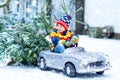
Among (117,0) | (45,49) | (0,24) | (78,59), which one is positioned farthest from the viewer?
(117,0)

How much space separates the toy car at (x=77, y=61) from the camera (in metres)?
7.63

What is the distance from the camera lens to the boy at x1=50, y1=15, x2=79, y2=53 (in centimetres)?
829

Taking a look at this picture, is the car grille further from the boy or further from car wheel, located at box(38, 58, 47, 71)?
car wheel, located at box(38, 58, 47, 71)

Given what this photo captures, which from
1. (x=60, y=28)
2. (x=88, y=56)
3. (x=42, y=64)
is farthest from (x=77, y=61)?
(x=42, y=64)

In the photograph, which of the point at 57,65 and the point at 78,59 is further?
the point at 57,65

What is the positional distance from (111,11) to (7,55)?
1157 centimetres

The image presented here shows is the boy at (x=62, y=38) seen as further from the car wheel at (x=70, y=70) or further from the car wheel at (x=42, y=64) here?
the car wheel at (x=70, y=70)

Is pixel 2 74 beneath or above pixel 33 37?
beneath

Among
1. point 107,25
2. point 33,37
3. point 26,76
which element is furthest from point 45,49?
point 107,25

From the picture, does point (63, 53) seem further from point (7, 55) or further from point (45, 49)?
point (7, 55)

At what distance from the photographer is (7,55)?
351 inches

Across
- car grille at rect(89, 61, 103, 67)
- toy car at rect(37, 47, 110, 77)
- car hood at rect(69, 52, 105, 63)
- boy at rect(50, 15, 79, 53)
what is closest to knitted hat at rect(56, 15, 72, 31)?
boy at rect(50, 15, 79, 53)

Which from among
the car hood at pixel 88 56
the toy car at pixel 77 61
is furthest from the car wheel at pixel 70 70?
the car hood at pixel 88 56

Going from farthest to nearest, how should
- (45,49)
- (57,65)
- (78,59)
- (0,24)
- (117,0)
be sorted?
1. (117,0)
2. (0,24)
3. (45,49)
4. (57,65)
5. (78,59)
